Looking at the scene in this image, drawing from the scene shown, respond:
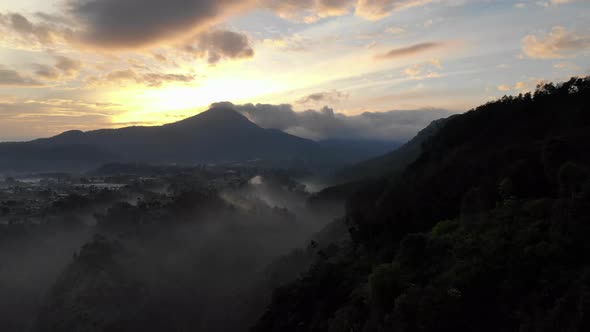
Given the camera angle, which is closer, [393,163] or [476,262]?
[476,262]

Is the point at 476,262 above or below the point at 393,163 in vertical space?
above

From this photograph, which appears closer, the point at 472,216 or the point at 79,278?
the point at 472,216

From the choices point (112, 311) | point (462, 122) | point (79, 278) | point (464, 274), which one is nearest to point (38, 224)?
point (79, 278)

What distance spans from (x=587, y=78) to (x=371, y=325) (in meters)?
42.5

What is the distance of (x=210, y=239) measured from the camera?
3167 inches

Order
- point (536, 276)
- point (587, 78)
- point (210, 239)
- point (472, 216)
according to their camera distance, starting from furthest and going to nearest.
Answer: point (210, 239), point (587, 78), point (472, 216), point (536, 276)

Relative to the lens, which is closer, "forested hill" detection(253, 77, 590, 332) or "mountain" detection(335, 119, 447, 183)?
"forested hill" detection(253, 77, 590, 332)

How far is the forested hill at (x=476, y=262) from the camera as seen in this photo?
12.5 meters

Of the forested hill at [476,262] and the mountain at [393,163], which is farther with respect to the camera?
the mountain at [393,163]

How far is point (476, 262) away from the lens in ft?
50.0

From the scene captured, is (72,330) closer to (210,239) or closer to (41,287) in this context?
(41,287)

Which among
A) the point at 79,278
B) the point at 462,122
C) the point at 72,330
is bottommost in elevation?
the point at 72,330

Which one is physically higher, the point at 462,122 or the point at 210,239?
the point at 462,122

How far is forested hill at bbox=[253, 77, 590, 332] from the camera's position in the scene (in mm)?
12492
